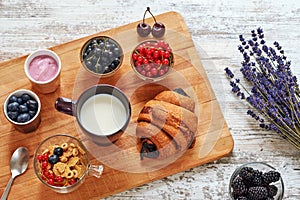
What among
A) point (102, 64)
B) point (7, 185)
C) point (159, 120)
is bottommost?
point (7, 185)

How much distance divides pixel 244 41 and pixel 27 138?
2.96ft

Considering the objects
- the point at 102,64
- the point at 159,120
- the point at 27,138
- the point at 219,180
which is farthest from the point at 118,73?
the point at 219,180

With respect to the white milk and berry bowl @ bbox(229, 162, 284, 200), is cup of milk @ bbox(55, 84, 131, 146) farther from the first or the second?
berry bowl @ bbox(229, 162, 284, 200)

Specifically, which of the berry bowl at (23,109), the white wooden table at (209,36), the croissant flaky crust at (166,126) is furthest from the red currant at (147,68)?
the berry bowl at (23,109)

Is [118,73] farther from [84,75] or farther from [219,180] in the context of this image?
[219,180]

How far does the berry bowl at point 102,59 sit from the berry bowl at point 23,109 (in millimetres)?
223

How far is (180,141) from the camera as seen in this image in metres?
1.85

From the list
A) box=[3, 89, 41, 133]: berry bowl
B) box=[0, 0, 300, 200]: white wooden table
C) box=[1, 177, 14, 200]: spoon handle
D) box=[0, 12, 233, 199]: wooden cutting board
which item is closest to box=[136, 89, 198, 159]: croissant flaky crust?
box=[0, 12, 233, 199]: wooden cutting board

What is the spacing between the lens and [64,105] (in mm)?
1798

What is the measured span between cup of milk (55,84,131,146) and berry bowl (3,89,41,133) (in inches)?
3.6

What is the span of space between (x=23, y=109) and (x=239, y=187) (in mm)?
800

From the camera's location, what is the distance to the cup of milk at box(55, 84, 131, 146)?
180 centimetres

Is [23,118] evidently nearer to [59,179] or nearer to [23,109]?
[23,109]

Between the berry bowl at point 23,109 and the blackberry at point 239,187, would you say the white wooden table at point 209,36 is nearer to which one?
the blackberry at point 239,187
